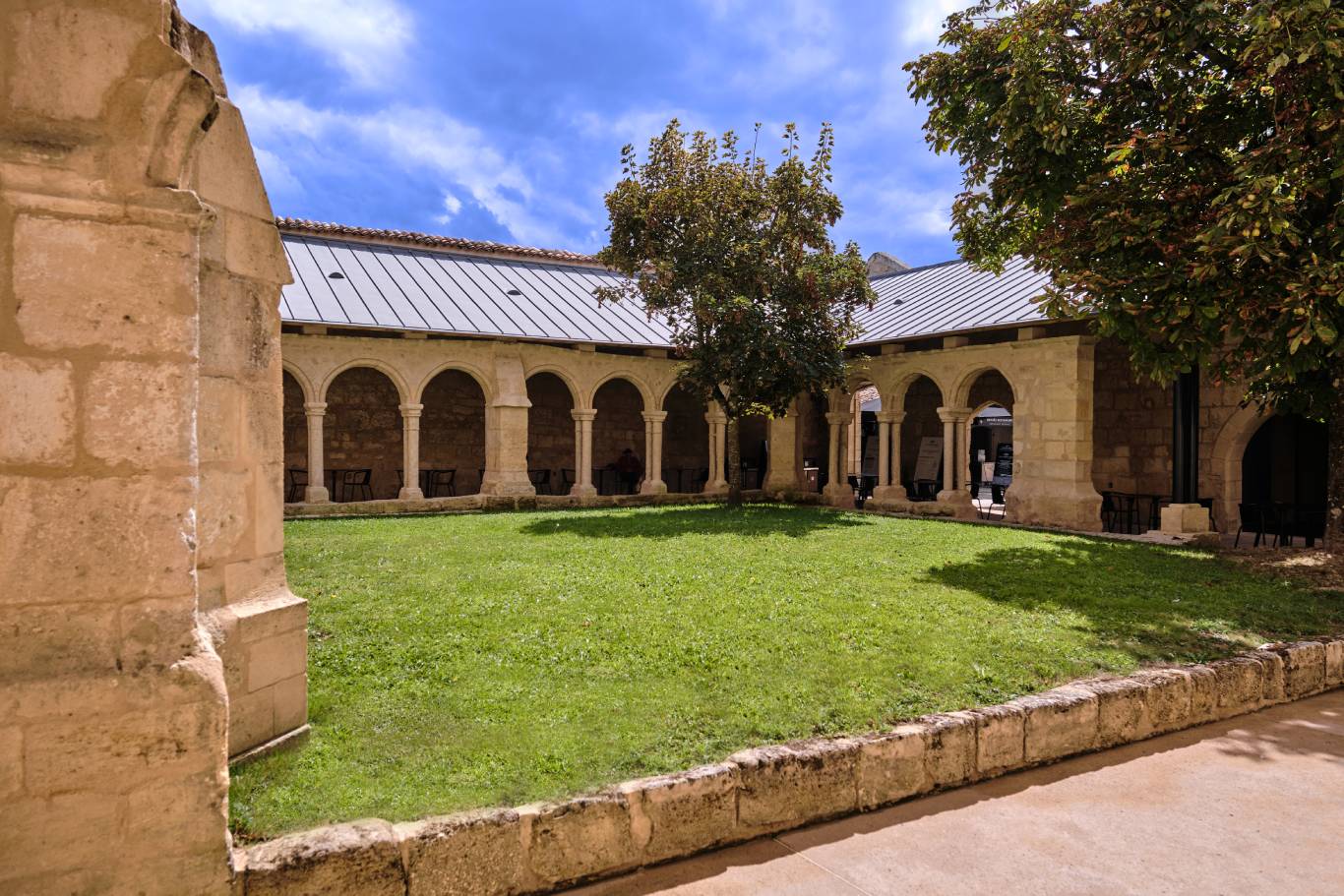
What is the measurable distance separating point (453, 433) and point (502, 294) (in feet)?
10.00

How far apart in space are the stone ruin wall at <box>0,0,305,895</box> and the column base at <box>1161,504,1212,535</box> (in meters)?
10.6

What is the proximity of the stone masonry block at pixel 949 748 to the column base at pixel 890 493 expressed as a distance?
977cm

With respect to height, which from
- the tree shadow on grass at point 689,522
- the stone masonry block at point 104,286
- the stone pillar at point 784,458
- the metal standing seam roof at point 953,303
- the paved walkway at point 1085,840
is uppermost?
the metal standing seam roof at point 953,303

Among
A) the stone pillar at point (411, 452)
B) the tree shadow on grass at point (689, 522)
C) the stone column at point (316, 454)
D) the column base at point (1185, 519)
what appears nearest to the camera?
the tree shadow on grass at point (689, 522)

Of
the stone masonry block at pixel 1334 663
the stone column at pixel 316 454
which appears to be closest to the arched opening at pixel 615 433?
the stone column at pixel 316 454

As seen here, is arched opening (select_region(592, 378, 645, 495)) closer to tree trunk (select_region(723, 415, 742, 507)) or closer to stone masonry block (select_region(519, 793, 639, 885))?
tree trunk (select_region(723, 415, 742, 507))

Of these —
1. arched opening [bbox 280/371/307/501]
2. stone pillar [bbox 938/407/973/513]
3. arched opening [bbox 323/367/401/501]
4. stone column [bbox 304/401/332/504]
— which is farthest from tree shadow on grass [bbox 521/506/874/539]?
arched opening [bbox 280/371/307/501]

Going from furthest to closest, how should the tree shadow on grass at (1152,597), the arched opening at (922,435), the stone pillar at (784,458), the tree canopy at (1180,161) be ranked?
1. the arched opening at (922,435)
2. the stone pillar at (784,458)
3. the tree canopy at (1180,161)
4. the tree shadow on grass at (1152,597)

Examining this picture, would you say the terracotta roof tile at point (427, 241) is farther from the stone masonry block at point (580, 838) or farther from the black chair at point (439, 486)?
the stone masonry block at point (580, 838)

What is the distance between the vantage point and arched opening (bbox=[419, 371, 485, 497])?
14.7 m

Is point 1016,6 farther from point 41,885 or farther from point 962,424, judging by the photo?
point 41,885

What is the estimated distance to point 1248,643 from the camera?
15.6 feet

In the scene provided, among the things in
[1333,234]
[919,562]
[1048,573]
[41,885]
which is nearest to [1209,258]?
[1333,234]

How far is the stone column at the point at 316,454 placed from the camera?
1096 centimetres
